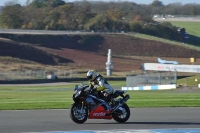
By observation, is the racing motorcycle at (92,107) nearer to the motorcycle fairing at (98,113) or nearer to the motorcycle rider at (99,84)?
the motorcycle fairing at (98,113)

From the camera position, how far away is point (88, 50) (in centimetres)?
10675

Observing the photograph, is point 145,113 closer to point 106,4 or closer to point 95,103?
point 95,103

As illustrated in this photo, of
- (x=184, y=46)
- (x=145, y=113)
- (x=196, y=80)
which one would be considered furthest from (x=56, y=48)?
(x=145, y=113)

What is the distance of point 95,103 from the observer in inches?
620

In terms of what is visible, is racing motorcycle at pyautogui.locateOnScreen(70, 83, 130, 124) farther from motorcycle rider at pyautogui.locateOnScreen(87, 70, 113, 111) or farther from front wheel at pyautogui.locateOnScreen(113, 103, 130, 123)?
motorcycle rider at pyautogui.locateOnScreen(87, 70, 113, 111)

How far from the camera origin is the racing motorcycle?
1545 cm

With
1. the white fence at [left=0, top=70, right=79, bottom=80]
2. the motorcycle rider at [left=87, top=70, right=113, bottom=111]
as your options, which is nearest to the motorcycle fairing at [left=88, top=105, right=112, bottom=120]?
the motorcycle rider at [left=87, top=70, right=113, bottom=111]

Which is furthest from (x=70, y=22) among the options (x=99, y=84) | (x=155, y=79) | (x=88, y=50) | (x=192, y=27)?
(x=99, y=84)

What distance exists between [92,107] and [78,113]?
454 millimetres

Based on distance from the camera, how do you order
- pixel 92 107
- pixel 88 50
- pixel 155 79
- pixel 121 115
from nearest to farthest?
pixel 92 107, pixel 121 115, pixel 155 79, pixel 88 50

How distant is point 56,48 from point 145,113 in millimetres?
83636

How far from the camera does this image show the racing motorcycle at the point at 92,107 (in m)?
15.5

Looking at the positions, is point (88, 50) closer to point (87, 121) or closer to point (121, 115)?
point (87, 121)

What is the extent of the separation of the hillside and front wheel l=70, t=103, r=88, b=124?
6989 cm
